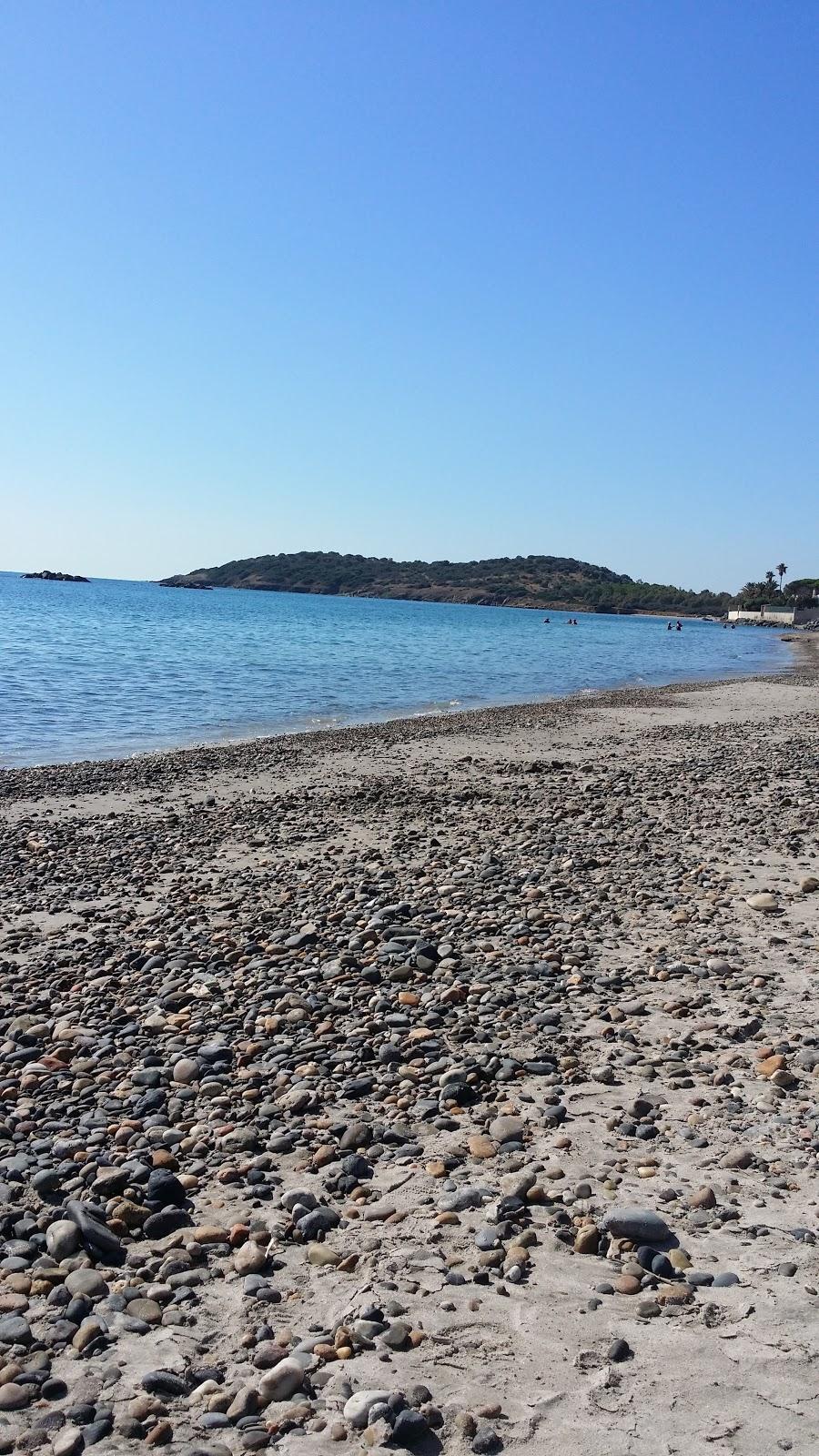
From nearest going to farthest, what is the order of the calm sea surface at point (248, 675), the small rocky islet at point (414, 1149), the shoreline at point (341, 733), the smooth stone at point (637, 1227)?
1. the small rocky islet at point (414, 1149)
2. the smooth stone at point (637, 1227)
3. the shoreline at point (341, 733)
4. the calm sea surface at point (248, 675)

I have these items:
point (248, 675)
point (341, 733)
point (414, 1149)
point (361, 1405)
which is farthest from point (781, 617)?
point (361, 1405)

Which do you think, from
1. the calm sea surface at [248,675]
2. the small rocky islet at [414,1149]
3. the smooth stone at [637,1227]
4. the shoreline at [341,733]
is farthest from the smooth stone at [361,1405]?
the calm sea surface at [248,675]

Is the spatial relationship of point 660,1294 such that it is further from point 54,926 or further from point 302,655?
point 302,655

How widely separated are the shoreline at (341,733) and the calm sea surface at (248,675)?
0.89m

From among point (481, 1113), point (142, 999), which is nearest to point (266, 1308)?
point (481, 1113)

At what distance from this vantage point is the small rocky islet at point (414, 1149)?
11.2 feet

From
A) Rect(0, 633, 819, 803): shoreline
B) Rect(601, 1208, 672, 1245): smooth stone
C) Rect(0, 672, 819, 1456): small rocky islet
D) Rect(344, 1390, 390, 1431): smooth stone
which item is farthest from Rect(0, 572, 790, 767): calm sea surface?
Rect(344, 1390, 390, 1431): smooth stone

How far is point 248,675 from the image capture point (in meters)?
41.2

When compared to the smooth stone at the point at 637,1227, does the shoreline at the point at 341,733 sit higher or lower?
higher

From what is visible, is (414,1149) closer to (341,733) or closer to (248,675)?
(341,733)

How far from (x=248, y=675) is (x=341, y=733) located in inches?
696

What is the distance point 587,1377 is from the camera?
3.42 metres

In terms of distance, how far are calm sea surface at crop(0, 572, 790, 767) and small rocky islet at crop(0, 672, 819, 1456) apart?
46.9 ft

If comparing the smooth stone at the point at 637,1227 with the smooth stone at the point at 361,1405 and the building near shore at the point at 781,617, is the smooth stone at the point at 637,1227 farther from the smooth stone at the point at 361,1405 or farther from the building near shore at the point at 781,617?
the building near shore at the point at 781,617
